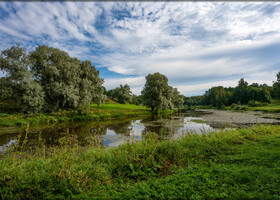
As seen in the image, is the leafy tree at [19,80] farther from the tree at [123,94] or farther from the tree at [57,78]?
the tree at [123,94]

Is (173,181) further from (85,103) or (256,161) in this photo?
(85,103)

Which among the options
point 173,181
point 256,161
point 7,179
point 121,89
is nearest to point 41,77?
point 7,179

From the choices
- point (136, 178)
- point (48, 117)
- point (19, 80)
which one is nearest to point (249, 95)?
point (48, 117)

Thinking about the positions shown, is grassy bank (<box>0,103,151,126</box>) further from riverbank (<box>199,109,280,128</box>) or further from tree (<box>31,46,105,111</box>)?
riverbank (<box>199,109,280,128</box>)

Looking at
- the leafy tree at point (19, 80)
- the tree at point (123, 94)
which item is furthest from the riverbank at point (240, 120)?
the tree at point (123, 94)

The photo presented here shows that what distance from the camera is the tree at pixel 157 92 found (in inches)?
1671

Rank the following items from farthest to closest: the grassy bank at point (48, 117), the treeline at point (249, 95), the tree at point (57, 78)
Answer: the treeline at point (249, 95) < the tree at point (57, 78) < the grassy bank at point (48, 117)

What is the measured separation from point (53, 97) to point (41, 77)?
4673 millimetres

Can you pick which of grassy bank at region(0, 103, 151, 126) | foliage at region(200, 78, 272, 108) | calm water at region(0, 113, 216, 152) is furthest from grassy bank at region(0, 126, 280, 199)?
foliage at region(200, 78, 272, 108)

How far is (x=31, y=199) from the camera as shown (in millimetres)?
3852

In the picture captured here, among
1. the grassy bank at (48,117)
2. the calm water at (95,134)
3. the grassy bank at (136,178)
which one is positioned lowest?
the calm water at (95,134)

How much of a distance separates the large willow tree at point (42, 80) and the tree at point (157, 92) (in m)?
18.9

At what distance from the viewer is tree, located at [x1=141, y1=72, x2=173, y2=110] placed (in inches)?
1671

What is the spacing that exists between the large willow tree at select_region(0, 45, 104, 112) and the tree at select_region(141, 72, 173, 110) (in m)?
18.9
